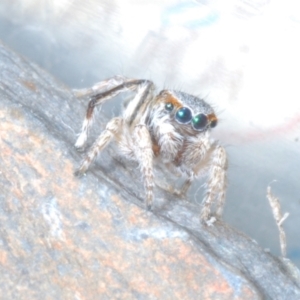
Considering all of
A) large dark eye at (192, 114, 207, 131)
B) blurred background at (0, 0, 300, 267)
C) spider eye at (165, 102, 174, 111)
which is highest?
large dark eye at (192, 114, 207, 131)

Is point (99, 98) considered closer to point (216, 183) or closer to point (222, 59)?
point (216, 183)

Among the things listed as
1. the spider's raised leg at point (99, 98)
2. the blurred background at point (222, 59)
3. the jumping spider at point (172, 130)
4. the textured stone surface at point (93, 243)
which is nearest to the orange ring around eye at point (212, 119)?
the jumping spider at point (172, 130)

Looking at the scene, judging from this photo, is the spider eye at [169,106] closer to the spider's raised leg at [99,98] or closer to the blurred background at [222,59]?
the spider's raised leg at [99,98]

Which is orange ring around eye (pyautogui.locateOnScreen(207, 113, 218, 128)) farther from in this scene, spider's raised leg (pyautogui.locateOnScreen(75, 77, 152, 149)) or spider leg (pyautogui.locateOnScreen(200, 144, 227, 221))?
spider's raised leg (pyautogui.locateOnScreen(75, 77, 152, 149))

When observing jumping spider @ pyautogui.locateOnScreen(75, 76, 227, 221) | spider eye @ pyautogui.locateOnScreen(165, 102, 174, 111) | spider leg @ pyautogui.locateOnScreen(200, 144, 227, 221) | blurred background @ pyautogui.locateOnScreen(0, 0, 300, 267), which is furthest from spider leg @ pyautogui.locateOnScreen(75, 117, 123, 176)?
blurred background @ pyautogui.locateOnScreen(0, 0, 300, 267)

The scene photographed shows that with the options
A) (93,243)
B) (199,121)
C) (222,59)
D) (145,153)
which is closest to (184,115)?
(199,121)
